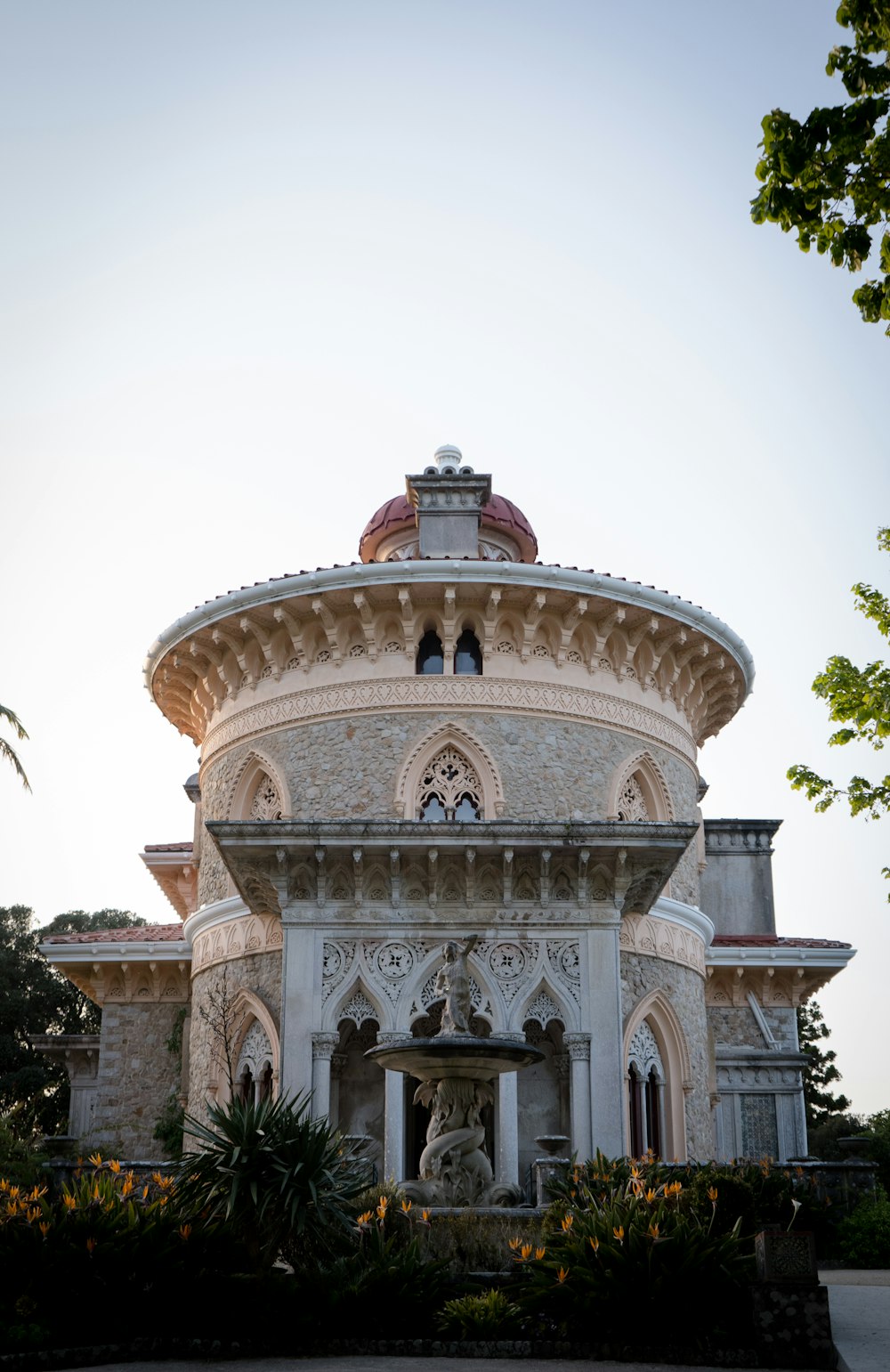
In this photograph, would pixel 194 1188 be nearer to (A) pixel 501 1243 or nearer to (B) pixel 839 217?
(A) pixel 501 1243

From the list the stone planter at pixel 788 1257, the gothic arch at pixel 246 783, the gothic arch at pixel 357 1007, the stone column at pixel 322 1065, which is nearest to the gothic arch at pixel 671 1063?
the gothic arch at pixel 357 1007

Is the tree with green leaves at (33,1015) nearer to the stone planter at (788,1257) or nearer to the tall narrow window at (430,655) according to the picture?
the tall narrow window at (430,655)

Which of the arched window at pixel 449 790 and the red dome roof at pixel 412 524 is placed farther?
the red dome roof at pixel 412 524

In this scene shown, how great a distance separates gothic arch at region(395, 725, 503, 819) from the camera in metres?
20.9

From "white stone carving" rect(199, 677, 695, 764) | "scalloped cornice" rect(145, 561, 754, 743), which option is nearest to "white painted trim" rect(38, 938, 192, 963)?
"white stone carving" rect(199, 677, 695, 764)

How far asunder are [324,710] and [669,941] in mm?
6286

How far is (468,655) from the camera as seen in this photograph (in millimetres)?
22000

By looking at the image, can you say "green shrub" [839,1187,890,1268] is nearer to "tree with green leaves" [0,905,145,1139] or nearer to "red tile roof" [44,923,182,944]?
"red tile roof" [44,923,182,944]

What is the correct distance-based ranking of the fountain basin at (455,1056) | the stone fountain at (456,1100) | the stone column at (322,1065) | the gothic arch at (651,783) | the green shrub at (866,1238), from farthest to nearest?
1. the gothic arch at (651,783)
2. the stone column at (322,1065)
3. the green shrub at (866,1238)
4. the fountain basin at (455,1056)
5. the stone fountain at (456,1100)

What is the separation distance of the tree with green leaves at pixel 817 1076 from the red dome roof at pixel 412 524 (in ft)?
91.1

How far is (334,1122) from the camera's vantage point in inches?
762

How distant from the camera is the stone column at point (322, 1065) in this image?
58.1ft

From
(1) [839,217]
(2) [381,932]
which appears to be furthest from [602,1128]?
(1) [839,217]

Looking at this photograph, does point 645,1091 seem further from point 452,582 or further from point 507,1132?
point 452,582
